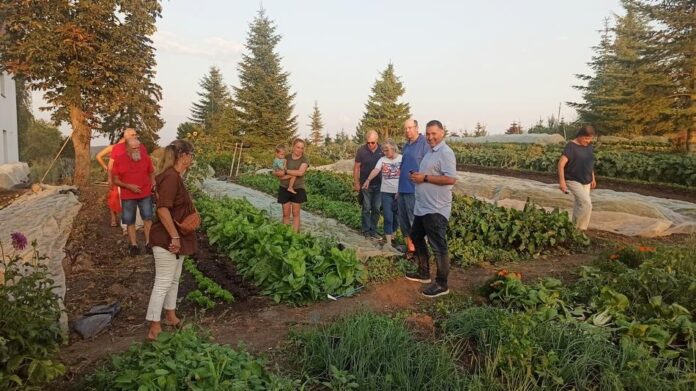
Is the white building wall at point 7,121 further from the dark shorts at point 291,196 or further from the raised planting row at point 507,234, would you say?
the raised planting row at point 507,234

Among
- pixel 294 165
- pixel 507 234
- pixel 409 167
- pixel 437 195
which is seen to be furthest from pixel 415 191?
pixel 294 165

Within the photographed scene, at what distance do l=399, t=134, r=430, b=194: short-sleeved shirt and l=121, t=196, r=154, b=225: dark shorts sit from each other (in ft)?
10.8

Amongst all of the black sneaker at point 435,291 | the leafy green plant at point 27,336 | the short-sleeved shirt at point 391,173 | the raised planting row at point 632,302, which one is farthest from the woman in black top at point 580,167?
the leafy green plant at point 27,336

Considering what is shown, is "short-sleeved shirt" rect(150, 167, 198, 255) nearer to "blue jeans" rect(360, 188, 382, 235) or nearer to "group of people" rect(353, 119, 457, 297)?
"group of people" rect(353, 119, 457, 297)

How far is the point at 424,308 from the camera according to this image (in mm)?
4547

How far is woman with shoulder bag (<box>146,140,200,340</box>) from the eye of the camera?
372 cm

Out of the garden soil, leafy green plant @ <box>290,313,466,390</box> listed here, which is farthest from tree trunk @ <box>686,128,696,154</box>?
leafy green plant @ <box>290,313,466,390</box>

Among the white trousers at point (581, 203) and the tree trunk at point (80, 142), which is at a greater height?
the tree trunk at point (80, 142)

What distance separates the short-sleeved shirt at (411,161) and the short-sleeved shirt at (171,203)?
2.98 m

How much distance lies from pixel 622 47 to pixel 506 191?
30.2m

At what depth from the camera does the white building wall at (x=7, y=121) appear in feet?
63.6

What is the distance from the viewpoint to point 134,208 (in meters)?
6.33

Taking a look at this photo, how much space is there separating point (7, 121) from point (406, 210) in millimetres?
20644

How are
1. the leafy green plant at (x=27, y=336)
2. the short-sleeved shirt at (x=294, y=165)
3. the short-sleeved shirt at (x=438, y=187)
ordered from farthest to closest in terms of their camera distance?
the short-sleeved shirt at (x=294, y=165), the short-sleeved shirt at (x=438, y=187), the leafy green plant at (x=27, y=336)
